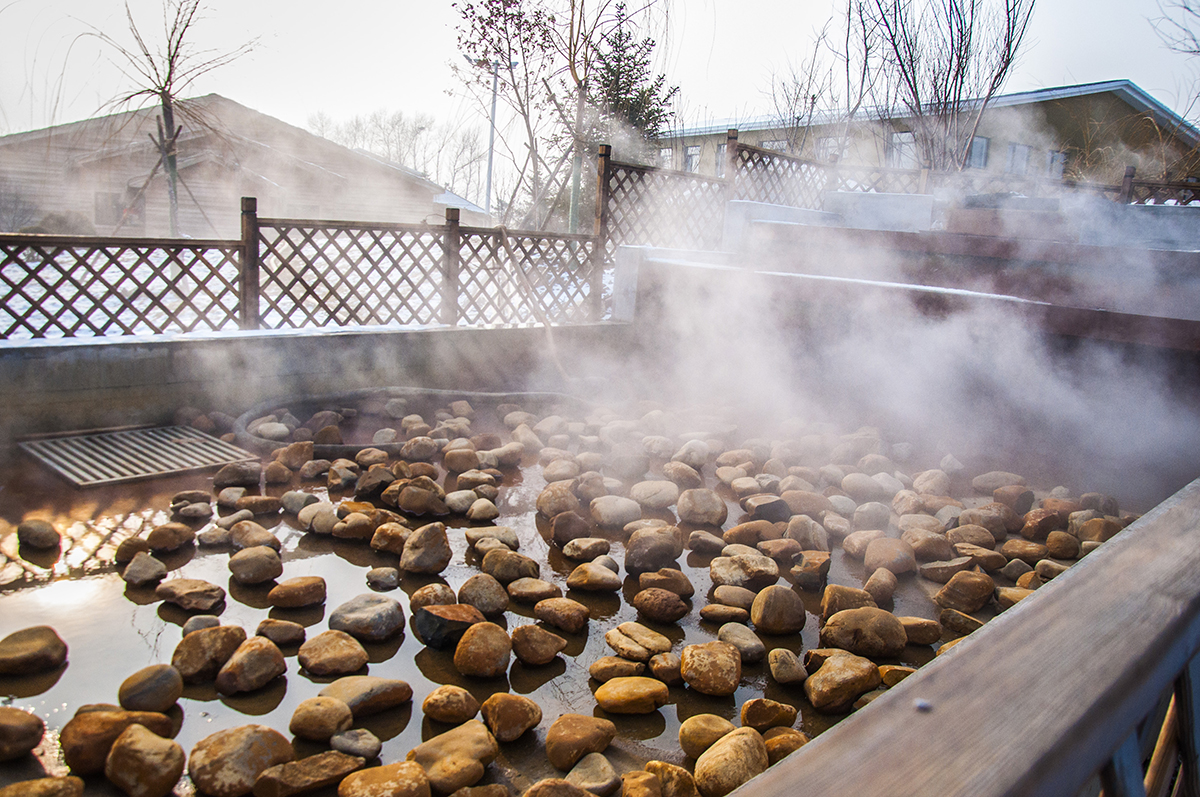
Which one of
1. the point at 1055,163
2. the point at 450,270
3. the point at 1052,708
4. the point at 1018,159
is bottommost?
the point at 1052,708

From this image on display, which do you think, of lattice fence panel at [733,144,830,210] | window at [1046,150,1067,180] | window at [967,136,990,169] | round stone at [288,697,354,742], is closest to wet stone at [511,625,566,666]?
round stone at [288,697,354,742]

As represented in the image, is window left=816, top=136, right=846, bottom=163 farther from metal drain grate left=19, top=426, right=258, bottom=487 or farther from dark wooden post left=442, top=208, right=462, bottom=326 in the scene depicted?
metal drain grate left=19, top=426, right=258, bottom=487

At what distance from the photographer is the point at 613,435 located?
3.54 metres

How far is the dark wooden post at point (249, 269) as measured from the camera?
171 inches

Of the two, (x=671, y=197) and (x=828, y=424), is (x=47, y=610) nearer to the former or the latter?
(x=828, y=424)

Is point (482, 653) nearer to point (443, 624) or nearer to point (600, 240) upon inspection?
point (443, 624)

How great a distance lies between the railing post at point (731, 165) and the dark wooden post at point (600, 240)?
4.77 ft

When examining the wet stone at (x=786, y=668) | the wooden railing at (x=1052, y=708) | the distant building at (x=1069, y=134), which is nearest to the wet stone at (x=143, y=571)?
the wet stone at (x=786, y=668)

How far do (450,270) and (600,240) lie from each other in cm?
150

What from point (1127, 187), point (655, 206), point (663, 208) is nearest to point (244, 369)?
point (655, 206)

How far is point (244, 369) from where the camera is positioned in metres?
3.80

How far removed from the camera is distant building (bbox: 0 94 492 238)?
1430cm

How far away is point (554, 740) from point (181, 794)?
2.13ft

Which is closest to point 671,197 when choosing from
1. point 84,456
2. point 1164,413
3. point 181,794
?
point 1164,413
